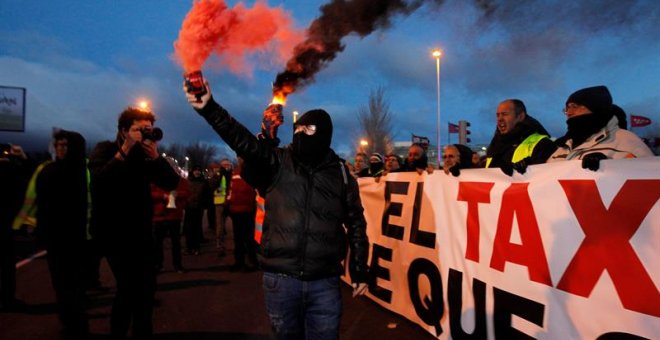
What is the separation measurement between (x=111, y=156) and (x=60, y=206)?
67cm

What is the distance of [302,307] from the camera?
9.30ft

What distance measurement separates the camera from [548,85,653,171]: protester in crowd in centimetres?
347

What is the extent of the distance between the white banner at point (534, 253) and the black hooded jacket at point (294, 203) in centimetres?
158

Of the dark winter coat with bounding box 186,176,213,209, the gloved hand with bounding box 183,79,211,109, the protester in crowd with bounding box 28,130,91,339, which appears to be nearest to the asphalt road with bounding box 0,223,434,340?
the protester in crowd with bounding box 28,130,91,339

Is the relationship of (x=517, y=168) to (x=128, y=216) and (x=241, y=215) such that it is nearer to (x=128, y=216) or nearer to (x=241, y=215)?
(x=128, y=216)

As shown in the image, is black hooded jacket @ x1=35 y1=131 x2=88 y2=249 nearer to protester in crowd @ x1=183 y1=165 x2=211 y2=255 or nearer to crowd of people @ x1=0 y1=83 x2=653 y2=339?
crowd of people @ x1=0 y1=83 x2=653 y2=339

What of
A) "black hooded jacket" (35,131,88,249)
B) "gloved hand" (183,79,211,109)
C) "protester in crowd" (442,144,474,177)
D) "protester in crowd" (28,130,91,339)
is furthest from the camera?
"protester in crowd" (442,144,474,177)

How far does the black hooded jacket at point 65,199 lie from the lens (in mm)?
3912

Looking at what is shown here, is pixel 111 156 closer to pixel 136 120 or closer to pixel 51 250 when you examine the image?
pixel 136 120

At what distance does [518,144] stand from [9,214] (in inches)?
258

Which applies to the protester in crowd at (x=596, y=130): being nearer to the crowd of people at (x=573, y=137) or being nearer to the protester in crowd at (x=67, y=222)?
the crowd of people at (x=573, y=137)

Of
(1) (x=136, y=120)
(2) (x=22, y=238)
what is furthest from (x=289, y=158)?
(2) (x=22, y=238)

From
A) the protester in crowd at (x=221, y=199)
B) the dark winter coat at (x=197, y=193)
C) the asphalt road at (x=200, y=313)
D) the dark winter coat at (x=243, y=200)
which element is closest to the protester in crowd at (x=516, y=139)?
the asphalt road at (x=200, y=313)

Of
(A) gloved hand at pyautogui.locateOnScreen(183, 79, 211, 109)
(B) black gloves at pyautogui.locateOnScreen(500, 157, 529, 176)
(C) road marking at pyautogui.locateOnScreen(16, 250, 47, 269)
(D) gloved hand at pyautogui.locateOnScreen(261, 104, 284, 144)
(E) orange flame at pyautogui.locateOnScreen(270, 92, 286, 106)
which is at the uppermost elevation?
(E) orange flame at pyautogui.locateOnScreen(270, 92, 286, 106)
